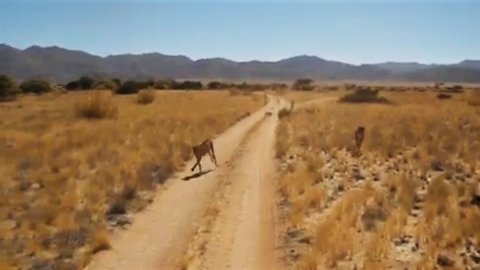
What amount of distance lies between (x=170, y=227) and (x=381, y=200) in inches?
235

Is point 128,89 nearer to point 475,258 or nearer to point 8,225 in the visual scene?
point 8,225

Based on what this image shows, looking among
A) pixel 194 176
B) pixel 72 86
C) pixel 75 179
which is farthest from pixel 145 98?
pixel 75 179

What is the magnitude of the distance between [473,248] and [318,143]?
17.1 m

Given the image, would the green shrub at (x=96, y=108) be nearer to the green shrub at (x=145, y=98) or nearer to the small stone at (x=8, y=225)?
the green shrub at (x=145, y=98)

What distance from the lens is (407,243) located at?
1234 centimetres

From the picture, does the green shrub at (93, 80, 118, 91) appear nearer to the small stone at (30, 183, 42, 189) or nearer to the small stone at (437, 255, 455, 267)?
the small stone at (30, 183, 42, 189)

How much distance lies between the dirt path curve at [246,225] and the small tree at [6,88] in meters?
56.5

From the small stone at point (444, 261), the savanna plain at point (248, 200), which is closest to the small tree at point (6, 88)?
the savanna plain at point (248, 200)

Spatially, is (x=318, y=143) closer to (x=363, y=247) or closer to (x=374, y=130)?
(x=374, y=130)

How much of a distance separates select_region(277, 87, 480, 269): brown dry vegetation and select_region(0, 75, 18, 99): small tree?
50227mm

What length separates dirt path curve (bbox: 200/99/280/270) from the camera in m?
11.5

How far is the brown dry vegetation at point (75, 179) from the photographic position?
12.4m

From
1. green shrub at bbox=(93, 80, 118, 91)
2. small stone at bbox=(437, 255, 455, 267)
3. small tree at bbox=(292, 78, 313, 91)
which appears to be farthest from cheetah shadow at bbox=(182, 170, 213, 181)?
small tree at bbox=(292, 78, 313, 91)

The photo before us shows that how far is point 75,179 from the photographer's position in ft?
62.4
